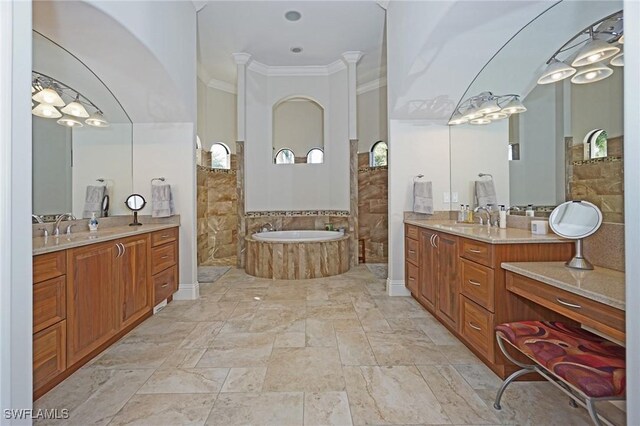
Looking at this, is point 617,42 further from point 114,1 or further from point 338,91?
point 338,91

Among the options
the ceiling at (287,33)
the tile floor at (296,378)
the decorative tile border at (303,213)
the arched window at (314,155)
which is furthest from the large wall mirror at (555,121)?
the arched window at (314,155)

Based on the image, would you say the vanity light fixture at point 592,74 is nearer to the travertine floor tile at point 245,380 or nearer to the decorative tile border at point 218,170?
the travertine floor tile at point 245,380

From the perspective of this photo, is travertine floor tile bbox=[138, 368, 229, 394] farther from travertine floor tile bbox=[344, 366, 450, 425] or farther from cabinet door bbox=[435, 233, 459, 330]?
cabinet door bbox=[435, 233, 459, 330]

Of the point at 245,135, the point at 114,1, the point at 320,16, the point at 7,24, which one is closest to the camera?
the point at 7,24

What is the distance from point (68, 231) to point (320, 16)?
3.77 metres

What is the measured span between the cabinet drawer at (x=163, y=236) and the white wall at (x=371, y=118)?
389 centimetres

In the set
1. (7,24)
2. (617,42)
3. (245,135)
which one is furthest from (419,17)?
(245,135)

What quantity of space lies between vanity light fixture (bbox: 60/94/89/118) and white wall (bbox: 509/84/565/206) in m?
3.96

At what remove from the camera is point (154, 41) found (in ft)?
9.18

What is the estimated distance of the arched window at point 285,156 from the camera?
22.1 feet

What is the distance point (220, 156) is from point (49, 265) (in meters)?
4.68

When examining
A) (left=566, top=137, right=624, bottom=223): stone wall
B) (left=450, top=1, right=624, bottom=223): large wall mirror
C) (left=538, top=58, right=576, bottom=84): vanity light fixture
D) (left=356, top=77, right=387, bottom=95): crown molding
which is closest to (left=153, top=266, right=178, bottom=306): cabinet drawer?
(left=450, top=1, right=624, bottom=223): large wall mirror

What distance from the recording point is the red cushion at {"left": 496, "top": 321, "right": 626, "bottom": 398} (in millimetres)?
1155

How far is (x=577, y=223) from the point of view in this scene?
1.77 m
